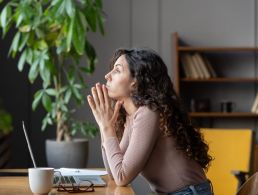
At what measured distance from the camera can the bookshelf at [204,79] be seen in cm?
492

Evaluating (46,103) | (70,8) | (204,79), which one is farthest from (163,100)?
(204,79)

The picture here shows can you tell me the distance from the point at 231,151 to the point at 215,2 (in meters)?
2.39

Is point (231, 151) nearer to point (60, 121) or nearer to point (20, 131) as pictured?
point (60, 121)

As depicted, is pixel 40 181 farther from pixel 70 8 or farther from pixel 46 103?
pixel 46 103

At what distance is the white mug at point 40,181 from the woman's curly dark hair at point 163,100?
1.45 ft

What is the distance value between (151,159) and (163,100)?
209 mm

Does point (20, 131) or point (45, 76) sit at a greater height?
point (45, 76)

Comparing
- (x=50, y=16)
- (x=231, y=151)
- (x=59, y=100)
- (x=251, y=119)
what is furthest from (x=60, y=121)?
(x=251, y=119)

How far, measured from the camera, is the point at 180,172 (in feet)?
5.98

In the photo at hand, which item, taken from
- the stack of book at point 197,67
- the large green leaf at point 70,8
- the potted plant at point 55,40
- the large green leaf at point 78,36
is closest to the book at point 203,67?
the stack of book at point 197,67

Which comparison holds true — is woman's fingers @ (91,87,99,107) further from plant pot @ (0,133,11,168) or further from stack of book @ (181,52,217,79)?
stack of book @ (181,52,217,79)

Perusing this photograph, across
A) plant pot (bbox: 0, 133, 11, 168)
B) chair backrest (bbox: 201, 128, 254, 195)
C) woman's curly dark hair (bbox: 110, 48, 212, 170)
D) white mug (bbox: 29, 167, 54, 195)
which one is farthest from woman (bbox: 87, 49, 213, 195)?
plant pot (bbox: 0, 133, 11, 168)

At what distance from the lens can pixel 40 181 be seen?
5.22ft

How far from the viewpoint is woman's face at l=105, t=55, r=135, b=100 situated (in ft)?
6.26
